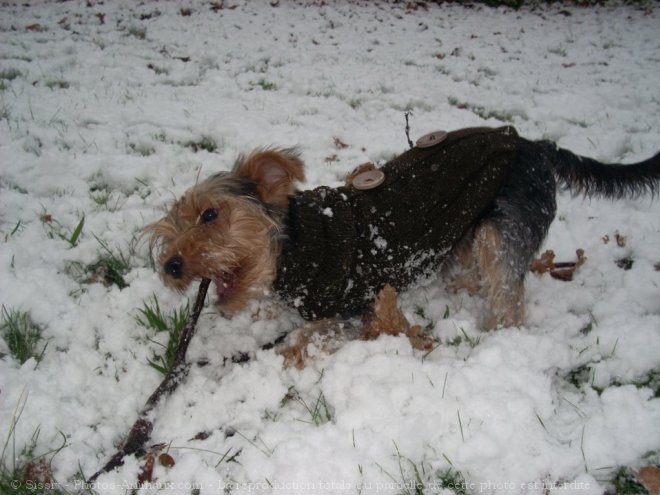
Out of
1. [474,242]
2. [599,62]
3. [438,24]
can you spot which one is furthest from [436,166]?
[438,24]

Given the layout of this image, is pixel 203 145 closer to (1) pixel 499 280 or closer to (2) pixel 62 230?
(2) pixel 62 230

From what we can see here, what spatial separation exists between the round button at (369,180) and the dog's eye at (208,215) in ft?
2.94

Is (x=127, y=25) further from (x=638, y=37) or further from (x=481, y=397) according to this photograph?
(x=638, y=37)

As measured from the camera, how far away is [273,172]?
106 inches

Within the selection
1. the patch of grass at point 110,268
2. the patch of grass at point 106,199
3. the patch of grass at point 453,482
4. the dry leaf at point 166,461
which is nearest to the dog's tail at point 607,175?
the patch of grass at point 453,482

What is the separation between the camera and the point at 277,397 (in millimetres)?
2469

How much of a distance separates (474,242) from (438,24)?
950 centimetres

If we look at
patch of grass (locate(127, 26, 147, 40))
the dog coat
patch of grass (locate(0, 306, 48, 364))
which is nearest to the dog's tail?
the dog coat

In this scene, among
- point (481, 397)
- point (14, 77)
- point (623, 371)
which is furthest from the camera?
point (14, 77)

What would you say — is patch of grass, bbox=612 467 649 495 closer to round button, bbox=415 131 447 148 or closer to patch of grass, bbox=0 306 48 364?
round button, bbox=415 131 447 148

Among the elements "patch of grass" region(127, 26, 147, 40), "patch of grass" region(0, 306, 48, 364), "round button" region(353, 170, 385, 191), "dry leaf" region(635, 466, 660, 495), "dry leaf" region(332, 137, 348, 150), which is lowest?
"patch of grass" region(0, 306, 48, 364)

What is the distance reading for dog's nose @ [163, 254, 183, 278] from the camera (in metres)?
2.35

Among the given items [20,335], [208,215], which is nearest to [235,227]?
[208,215]

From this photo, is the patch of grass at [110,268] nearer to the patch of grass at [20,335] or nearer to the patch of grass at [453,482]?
the patch of grass at [20,335]
